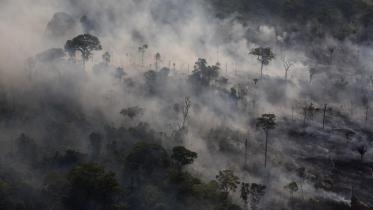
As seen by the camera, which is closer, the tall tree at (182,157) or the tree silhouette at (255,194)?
the tree silhouette at (255,194)

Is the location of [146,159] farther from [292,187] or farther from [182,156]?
[292,187]

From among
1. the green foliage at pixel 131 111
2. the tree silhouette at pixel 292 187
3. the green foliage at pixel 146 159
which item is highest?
the green foliage at pixel 131 111

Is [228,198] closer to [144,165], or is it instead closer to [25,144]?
[144,165]

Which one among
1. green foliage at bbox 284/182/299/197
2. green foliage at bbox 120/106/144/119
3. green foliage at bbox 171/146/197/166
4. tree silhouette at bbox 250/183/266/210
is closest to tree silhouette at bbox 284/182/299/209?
green foliage at bbox 284/182/299/197

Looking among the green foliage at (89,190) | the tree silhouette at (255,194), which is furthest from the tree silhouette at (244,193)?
the green foliage at (89,190)

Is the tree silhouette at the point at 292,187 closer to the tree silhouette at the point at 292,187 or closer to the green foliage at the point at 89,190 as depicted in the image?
the tree silhouette at the point at 292,187

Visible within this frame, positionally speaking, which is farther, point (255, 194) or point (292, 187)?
point (292, 187)

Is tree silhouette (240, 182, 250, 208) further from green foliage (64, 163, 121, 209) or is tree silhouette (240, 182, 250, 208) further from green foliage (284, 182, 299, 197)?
green foliage (64, 163, 121, 209)

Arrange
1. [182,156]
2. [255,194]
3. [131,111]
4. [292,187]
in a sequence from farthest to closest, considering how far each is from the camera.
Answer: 1. [131,111]
2. [292,187]
3. [182,156]
4. [255,194]

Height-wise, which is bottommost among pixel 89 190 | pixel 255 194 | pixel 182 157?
pixel 255 194

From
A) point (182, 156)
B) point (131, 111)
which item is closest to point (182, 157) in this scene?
point (182, 156)

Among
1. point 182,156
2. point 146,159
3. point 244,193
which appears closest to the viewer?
point 244,193

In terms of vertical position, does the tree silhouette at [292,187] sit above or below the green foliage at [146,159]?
below

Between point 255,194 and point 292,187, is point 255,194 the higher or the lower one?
the lower one
